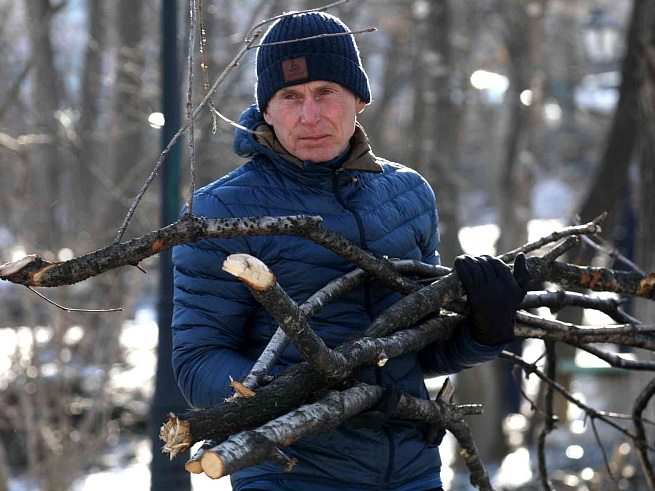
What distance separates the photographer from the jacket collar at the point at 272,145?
2.67 metres

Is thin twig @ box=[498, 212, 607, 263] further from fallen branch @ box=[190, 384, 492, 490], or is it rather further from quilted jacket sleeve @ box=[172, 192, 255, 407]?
quilted jacket sleeve @ box=[172, 192, 255, 407]

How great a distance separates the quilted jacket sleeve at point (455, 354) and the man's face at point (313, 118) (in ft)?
1.43

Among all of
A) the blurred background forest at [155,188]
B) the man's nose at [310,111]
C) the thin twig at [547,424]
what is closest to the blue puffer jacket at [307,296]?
the man's nose at [310,111]

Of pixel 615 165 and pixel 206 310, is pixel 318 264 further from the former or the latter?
pixel 615 165

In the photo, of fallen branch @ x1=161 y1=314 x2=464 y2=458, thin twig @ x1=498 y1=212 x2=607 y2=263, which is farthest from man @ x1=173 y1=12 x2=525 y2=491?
thin twig @ x1=498 y1=212 x2=607 y2=263

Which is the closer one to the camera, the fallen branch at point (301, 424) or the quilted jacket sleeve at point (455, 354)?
the fallen branch at point (301, 424)

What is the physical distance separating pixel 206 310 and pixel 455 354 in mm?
710

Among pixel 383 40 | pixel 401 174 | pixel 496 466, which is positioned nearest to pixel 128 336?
pixel 383 40

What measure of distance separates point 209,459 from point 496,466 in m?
7.81

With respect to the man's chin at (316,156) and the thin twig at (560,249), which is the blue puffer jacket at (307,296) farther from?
Answer: the thin twig at (560,249)

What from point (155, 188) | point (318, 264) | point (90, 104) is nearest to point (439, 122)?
point (155, 188)

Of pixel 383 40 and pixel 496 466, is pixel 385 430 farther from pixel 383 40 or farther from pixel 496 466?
pixel 383 40

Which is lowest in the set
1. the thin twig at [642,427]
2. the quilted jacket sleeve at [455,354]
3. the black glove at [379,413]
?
the thin twig at [642,427]

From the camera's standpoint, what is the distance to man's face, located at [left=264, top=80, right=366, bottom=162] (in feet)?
8.70
